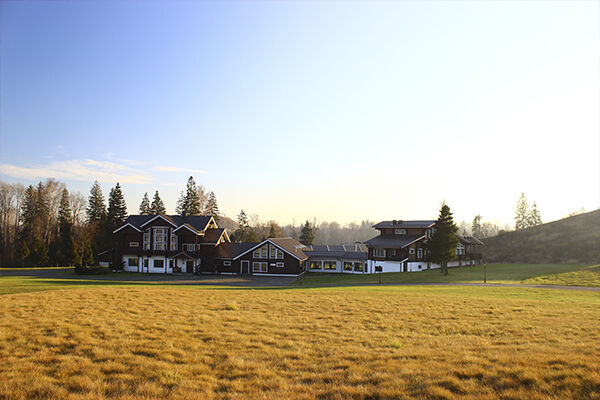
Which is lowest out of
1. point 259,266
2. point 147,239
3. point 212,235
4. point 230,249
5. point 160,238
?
point 259,266

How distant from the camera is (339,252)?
66188 mm

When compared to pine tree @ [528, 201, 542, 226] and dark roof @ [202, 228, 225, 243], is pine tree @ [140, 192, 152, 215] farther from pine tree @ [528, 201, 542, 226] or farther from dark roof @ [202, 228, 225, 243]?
pine tree @ [528, 201, 542, 226]

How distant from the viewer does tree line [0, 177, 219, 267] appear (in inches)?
2881

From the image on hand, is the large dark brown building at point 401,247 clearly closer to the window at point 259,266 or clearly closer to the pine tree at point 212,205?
the window at point 259,266

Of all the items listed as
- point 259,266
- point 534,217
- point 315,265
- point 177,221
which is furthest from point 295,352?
point 534,217

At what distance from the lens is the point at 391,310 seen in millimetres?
20469

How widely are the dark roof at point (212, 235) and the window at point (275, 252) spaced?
32.2ft

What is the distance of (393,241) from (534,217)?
76345mm

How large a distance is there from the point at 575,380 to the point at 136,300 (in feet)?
74.2

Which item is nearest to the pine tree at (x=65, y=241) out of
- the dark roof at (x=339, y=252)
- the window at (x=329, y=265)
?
the dark roof at (x=339, y=252)

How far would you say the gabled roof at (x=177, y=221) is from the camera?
201 feet

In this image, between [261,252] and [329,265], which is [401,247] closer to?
[329,265]

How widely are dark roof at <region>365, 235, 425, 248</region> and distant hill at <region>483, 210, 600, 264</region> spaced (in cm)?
2550

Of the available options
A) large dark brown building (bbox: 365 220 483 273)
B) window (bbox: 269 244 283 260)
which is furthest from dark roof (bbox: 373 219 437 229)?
window (bbox: 269 244 283 260)
